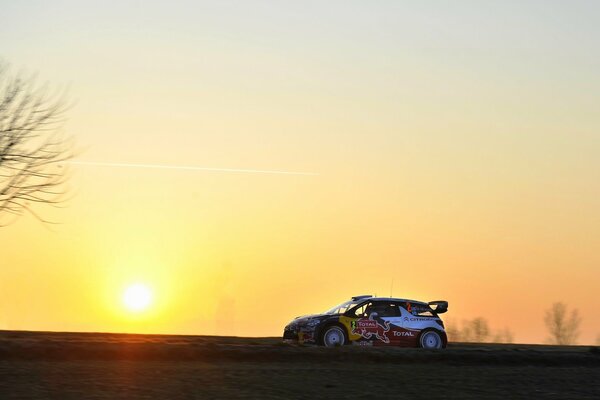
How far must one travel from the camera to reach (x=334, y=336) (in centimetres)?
2517

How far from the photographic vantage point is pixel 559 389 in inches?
700

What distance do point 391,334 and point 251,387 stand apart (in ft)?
34.8

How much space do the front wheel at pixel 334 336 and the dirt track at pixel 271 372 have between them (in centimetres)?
343

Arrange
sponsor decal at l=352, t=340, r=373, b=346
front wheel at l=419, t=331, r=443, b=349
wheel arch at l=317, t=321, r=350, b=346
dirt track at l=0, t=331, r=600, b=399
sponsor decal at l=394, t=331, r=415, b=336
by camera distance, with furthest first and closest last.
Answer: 1. front wheel at l=419, t=331, r=443, b=349
2. sponsor decal at l=394, t=331, r=415, b=336
3. sponsor decal at l=352, t=340, r=373, b=346
4. wheel arch at l=317, t=321, r=350, b=346
5. dirt track at l=0, t=331, r=600, b=399

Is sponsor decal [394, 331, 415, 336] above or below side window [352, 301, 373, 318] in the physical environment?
below

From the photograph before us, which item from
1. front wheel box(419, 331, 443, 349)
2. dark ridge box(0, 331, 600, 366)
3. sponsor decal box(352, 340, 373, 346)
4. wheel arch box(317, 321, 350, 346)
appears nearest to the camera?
dark ridge box(0, 331, 600, 366)

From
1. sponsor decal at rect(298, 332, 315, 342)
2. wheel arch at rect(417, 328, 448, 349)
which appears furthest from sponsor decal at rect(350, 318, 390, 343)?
sponsor decal at rect(298, 332, 315, 342)

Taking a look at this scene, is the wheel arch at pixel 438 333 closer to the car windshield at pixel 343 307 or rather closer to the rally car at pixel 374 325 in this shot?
the rally car at pixel 374 325

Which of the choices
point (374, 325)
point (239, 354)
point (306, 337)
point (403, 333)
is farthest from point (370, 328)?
point (239, 354)

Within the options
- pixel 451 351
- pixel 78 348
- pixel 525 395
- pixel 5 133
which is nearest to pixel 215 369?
pixel 78 348

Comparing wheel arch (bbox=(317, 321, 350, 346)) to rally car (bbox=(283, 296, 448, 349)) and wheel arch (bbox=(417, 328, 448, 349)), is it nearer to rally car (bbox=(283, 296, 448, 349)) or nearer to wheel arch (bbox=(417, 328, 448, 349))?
rally car (bbox=(283, 296, 448, 349))

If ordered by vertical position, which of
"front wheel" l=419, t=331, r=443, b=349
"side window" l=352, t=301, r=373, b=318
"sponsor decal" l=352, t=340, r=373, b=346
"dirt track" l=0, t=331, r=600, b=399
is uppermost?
"side window" l=352, t=301, r=373, b=318

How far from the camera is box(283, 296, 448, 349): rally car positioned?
25.1 m

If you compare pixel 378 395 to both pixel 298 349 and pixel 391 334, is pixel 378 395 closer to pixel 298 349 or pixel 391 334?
pixel 298 349
